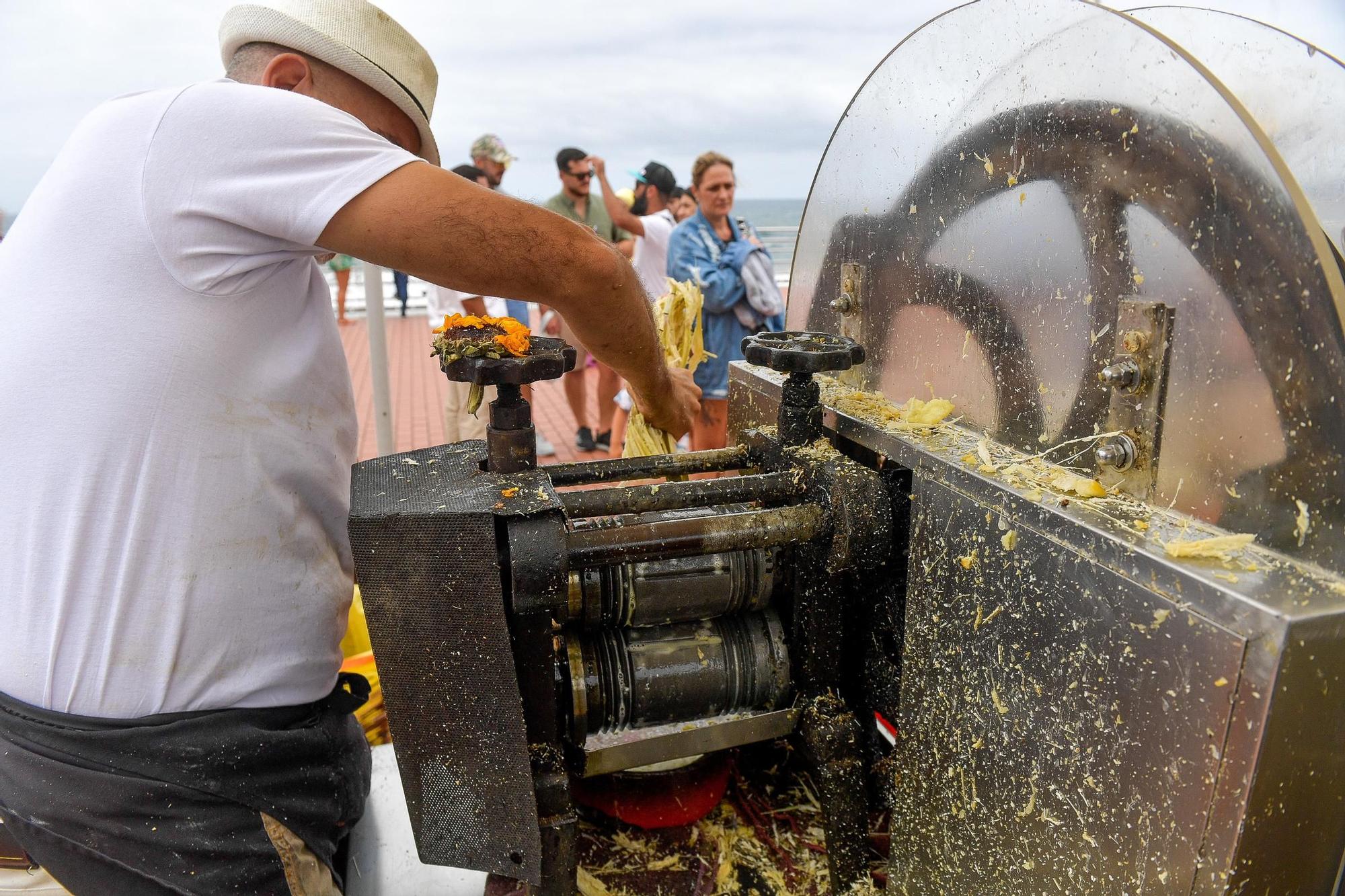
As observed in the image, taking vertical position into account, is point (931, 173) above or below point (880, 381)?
above

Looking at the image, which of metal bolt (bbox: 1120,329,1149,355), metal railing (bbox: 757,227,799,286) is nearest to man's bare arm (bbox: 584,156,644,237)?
metal bolt (bbox: 1120,329,1149,355)

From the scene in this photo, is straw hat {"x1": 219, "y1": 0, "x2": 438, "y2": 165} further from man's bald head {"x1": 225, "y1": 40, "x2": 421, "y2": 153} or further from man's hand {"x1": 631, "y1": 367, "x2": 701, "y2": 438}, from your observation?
man's hand {"x1": 631, "y1": 367, "x2": 701, "y2": 438}

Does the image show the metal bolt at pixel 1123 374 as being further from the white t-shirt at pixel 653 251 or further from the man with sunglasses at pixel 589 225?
the white t-shirt at pixel 653 251

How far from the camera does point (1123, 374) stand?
3.53ft

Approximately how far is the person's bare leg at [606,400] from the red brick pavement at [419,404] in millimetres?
224

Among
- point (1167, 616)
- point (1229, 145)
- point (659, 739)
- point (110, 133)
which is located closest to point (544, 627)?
point (659, 739)

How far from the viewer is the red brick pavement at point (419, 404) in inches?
249

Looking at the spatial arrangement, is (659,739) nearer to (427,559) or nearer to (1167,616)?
(427,559)

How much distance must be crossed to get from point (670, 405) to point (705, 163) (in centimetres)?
345

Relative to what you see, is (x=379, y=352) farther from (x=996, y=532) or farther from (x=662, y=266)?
(x=996, y=532)

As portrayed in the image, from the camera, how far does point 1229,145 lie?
0.96m

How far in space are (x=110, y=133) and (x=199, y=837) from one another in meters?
1.03

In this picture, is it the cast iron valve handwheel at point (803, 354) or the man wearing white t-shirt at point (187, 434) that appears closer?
the man wearing white t-shirt at point (187, 434)

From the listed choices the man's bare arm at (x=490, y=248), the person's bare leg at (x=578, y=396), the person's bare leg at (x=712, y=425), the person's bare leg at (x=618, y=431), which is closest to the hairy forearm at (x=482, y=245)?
the man's bare arm at (x=490, y=248)
